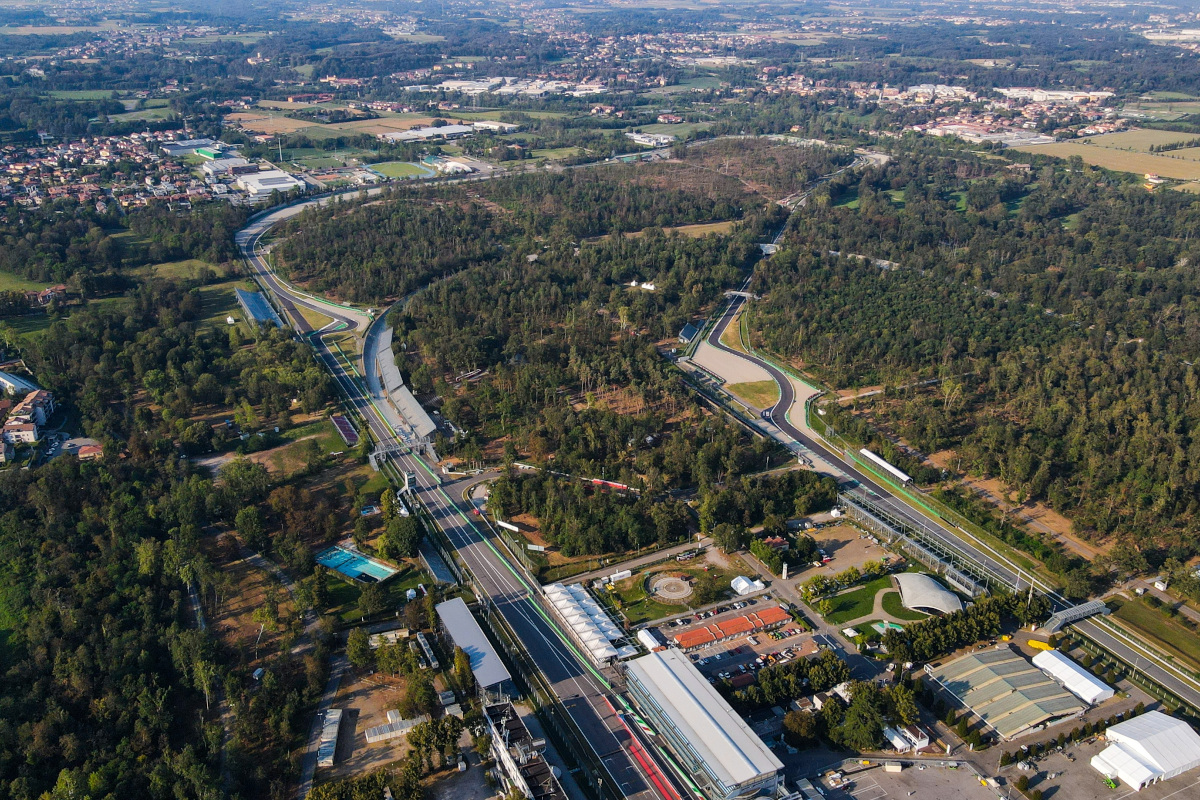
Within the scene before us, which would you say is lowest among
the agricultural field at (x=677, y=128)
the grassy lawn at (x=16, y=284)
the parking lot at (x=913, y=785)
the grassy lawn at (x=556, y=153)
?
the parking lot at (x=913, y=785)

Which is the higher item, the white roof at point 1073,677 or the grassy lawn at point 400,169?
the grassy lawn at point 400,169

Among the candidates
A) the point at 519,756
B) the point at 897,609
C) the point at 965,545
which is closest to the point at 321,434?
the point at 519,756

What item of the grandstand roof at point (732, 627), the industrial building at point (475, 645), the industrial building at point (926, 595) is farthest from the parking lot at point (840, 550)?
the industrial building at point (475, 645)

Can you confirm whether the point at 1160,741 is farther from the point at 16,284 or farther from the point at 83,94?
the point at 83,94

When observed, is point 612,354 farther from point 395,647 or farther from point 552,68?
point 552,68

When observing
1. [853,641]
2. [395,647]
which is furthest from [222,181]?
[853,641]

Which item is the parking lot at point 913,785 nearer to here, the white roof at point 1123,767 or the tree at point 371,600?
the white roof at point 1123,767
